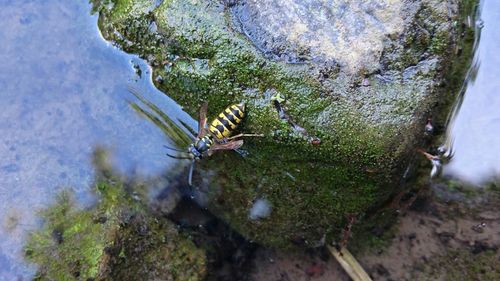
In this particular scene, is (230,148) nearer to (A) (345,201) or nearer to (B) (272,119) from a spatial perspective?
(B) (272,119)

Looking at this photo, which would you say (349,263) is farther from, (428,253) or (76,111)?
(76,111)

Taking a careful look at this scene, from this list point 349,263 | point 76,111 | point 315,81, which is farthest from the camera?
point 349,263

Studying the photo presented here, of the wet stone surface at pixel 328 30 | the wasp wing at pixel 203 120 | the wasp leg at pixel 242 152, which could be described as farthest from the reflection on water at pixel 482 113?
the wasp wing at pixel 203 120

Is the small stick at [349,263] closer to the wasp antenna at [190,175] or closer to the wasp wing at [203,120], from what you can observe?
the wasp antenna at [190,175]

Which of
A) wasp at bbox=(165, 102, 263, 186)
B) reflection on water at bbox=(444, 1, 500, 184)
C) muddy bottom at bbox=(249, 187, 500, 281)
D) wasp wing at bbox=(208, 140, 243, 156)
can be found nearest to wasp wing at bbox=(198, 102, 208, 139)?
wasp at bbox=(165, 102, 263, 186)

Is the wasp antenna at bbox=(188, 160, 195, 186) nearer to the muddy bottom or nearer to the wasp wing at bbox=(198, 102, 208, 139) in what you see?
the wasp wing at bbox=(198, 102, 208, 139)

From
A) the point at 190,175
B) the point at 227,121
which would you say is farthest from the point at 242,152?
the point at 190,175
